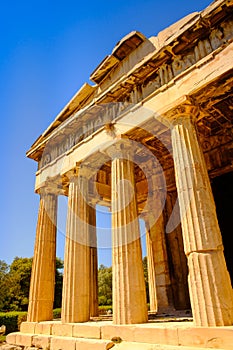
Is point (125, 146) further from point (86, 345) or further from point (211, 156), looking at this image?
point (86, 345)

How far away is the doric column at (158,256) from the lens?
14547 millimetres

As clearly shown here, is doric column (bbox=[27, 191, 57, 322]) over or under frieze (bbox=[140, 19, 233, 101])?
under

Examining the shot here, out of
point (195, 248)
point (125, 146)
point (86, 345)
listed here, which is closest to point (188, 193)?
point (195, 248)

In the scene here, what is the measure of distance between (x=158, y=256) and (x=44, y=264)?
20.7ft

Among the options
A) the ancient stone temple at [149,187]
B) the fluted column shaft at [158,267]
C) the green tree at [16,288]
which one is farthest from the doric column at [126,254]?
the green tree at [16,288]

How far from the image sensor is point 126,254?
9617 mm

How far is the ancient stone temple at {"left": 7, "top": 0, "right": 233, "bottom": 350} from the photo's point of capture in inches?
300

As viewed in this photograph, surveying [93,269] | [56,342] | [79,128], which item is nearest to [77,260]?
[56,342]

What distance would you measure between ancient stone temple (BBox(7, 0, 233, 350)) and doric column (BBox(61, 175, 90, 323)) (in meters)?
0.05

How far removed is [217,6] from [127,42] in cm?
429

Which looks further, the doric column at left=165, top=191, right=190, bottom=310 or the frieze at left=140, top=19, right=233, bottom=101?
the doric column at left=165, top=191, right=190, bottom=310

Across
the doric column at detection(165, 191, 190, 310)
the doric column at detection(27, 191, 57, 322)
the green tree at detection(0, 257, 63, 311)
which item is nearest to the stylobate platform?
the doric column at detection(27, 191, 57, 322)

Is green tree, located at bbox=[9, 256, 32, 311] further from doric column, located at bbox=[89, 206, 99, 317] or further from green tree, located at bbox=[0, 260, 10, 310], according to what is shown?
doric column, located at bbox=[89, 206, 99, 317]

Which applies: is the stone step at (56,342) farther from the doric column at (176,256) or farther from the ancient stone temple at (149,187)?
the doric column at (176,256)
